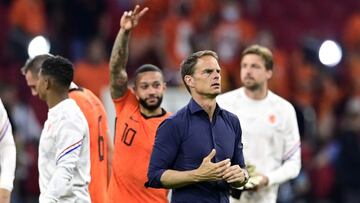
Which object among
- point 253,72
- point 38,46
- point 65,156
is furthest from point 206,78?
point 38,46

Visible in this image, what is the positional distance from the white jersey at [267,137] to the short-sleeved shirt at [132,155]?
0.97 meters

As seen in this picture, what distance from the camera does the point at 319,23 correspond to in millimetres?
18781

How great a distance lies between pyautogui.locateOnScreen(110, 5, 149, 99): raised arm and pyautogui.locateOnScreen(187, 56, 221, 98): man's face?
1355 millimetres

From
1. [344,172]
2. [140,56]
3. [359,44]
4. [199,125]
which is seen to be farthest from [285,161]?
[359,44]

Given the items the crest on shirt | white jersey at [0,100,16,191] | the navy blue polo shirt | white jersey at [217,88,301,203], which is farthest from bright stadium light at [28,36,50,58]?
the navy blue polo shirt

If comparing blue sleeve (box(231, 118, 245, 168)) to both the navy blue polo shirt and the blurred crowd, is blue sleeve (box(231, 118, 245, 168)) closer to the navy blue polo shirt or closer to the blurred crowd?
the navy blue polo shirt

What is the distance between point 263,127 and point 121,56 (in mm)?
1597

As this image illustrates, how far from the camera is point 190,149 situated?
25.3 feet

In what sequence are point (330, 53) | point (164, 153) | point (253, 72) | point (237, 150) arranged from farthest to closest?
point (330, 53)
point (253, 72)
point (237, 150)
point (164, 153)

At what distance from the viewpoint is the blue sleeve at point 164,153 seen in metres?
7.69

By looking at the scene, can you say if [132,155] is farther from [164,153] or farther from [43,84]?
[164,153]

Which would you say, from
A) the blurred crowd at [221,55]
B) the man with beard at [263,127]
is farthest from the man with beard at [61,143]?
the blurred crowd at [221,55]

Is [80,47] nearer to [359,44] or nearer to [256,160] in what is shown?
[359,44]

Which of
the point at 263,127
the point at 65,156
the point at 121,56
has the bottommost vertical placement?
the point at 65,156
